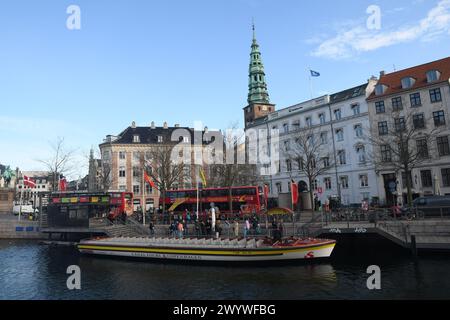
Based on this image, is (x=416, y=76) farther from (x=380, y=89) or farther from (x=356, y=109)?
(x=356, y=109)

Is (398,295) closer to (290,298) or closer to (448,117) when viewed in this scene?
(290,298)

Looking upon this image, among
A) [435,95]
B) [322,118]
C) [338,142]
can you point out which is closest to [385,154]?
[338,142]

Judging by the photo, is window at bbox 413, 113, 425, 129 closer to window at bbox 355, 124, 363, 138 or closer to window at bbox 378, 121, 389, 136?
window at bbox 378, 121, 389, 136

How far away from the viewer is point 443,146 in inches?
1594

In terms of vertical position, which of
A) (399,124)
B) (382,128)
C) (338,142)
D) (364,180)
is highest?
(382,128)

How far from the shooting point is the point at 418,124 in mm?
42625

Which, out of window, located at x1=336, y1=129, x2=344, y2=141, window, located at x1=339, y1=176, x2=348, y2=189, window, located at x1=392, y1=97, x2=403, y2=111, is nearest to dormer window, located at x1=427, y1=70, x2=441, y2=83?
window, located at x1=392, y1=97, x2=403, y2=111

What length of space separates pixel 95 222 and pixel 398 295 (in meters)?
30.6

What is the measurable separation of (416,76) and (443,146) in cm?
1128

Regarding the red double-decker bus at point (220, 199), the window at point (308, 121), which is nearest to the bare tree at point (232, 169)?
the red double-decker bus at point (220, 199)

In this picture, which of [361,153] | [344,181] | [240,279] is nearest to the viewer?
[240,279]

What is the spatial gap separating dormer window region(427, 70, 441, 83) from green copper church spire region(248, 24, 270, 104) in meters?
36.7

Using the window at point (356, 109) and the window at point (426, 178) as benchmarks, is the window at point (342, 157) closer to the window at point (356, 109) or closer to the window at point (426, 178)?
the window at point (356, 109)

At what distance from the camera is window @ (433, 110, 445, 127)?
40906 millimetres
